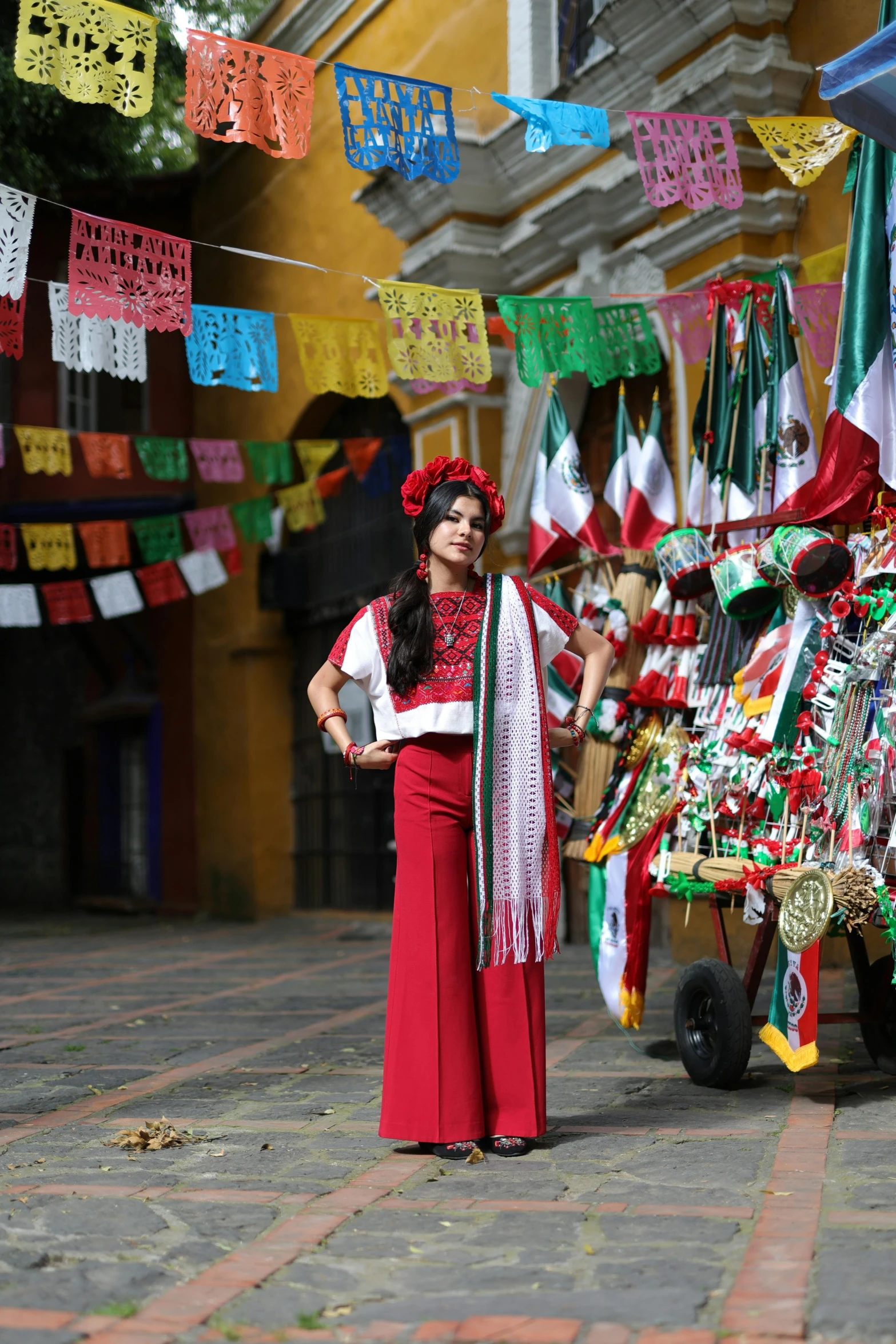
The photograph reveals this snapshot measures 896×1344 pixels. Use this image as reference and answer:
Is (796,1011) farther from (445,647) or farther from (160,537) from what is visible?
(160,537)

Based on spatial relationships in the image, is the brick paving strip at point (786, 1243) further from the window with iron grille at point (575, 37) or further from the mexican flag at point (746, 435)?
the window with iron grille at point (575, 37)

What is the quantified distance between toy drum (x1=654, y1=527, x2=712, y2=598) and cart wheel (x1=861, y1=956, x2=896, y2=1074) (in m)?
1.31

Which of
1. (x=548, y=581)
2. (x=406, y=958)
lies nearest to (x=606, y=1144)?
(x=406, y=958)

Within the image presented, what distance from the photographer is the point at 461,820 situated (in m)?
3.56

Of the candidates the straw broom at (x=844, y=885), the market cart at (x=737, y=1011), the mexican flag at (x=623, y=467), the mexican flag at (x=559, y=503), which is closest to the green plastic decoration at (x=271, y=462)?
the mexican flag at (x=559, y=503)

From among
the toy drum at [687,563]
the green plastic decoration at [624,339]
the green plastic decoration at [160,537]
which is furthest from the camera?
the green plastic decoration at [160,537]

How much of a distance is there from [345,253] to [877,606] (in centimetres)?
773

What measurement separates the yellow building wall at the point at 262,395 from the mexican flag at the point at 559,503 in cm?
468

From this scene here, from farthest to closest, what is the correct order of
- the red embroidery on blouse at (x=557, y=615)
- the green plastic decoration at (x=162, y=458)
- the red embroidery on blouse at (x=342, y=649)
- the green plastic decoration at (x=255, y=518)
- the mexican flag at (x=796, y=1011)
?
the green plastic decoration at (x=255, y=518) < the green plastic decoration at (x=162, y=458) < the mexican flag at (x=796, y=1011) < the red embroidery on blouse at (x=557, y=615) < the red embroidery on blouse at (x=342, y=649)

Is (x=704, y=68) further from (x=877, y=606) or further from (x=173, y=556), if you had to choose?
(x=173, y=556)

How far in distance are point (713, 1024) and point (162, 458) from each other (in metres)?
7.12

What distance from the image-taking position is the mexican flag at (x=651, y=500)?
17.8 feet

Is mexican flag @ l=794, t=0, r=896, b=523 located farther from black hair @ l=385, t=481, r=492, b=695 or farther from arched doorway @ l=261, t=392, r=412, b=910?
arched doorway @ l=261, t=392, r=412, b=910

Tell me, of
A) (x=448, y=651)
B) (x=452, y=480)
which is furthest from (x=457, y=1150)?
(x=452, y=480)
